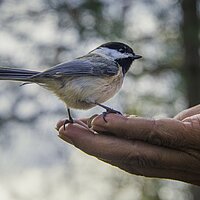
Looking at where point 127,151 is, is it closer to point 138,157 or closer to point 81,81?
point 138,157

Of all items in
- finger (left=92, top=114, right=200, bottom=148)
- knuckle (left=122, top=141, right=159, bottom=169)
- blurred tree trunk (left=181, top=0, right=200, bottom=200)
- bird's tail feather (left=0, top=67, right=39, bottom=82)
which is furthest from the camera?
blurred tree trunk (left=181, top=0, right=200, bottom=200)

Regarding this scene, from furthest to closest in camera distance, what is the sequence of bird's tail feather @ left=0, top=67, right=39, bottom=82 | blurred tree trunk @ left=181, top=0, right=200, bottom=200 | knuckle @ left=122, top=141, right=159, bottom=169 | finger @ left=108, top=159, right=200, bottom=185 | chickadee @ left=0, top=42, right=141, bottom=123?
blurred tree trunk @ left=181, top=0, right=200, bottom=200 → chickadee @ left=0, top=42, right=141, bottom=123 → bird's tail feather @ left=0, top=67, right=39, bottom=82 → finger @ left=108, top=159, right=200, bottom=185 → knuckle @ left=122, top=141, right=159, bottom=169

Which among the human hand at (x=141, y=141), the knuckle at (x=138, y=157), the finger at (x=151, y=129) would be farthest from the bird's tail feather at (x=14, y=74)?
the knuckle at (x=138, y=157)

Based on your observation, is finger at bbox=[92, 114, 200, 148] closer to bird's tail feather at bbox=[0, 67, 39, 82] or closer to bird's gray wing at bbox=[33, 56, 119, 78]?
bird's tail feather at bbox=[0, 67, 39, 82]

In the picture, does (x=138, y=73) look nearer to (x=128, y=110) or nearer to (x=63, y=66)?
(x=128, y=110)

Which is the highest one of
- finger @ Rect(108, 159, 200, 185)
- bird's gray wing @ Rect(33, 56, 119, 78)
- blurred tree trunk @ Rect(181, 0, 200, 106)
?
bird's gray wing @ Rect(33, 56, 119, 78)

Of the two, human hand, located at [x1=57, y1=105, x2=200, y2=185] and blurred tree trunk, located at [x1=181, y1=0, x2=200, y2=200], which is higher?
human hand, located at [x1=57, y1=105, x2=200, y2=185]

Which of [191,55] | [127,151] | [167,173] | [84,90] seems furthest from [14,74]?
[191,55]

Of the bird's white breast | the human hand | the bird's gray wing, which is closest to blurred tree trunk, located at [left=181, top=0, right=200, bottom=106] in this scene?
the bird's gray wing
